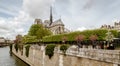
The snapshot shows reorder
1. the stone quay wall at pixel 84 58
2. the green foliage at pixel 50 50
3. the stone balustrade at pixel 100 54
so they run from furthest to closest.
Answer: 1. the green foliage at pixel 50 50
2. the stone quay wall at pixel 84 58
3. the stone balustrade at pixel 100 54

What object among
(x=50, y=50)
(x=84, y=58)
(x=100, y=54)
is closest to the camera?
(x=100, y=54)

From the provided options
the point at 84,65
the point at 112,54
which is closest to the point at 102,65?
the point at 112,54

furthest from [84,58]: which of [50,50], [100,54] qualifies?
[50,50]

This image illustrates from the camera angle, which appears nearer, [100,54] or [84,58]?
[100,54]

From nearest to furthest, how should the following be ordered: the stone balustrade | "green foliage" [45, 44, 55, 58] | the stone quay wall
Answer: the stone balustrade, the stone quay wall, "green foliage" [45, 44, 55, 58]

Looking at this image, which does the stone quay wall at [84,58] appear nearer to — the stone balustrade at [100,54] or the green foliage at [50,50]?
the stone balustrade at [100,54]

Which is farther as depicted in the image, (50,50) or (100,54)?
(50,50)

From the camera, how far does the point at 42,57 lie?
22.2 metres

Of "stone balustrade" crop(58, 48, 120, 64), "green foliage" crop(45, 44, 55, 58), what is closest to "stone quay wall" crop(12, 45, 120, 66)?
"stone balustrade" crop(58, 48, 120, 64)

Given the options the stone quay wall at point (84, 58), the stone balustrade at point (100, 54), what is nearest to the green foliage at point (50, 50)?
the stone quay wall at point (84, 58)

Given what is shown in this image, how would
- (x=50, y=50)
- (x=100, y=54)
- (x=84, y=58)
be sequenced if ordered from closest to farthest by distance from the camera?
(x=100, y=54) → (x=84, y=58) → (x=50, y=50)

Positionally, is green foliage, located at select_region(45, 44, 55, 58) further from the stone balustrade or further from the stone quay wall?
the stone balustrade

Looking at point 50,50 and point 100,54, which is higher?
point 100,54

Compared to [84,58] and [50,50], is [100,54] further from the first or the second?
[50,50]
